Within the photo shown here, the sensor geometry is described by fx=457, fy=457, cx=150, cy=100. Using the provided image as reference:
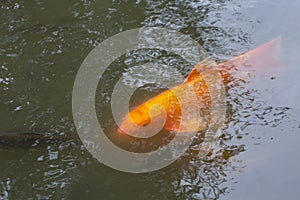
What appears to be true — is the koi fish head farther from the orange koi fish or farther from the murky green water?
the murky green water

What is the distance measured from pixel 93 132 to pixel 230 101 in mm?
762

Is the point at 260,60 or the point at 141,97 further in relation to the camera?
the point at 260,60

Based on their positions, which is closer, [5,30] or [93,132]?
[93,132]

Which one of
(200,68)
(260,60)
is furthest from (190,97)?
(260,60)

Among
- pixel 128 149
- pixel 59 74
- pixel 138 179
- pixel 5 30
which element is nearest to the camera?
pixel 138 179

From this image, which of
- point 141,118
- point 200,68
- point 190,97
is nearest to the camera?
point 141,118

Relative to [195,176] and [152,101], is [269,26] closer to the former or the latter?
[152,101]

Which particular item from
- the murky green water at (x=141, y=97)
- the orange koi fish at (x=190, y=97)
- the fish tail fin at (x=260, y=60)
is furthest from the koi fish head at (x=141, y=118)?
the fish tail fin at (x=260, y=60)

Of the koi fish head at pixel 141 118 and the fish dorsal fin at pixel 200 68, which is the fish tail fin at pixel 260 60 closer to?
the fish dorsal fin at pixel 200 68

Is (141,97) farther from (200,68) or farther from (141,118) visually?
(200,68)

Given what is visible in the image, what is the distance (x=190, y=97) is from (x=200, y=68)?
0.27 metres

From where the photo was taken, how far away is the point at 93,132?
239 cm

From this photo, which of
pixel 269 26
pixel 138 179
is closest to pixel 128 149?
pixel 138 179

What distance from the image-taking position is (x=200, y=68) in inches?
108
